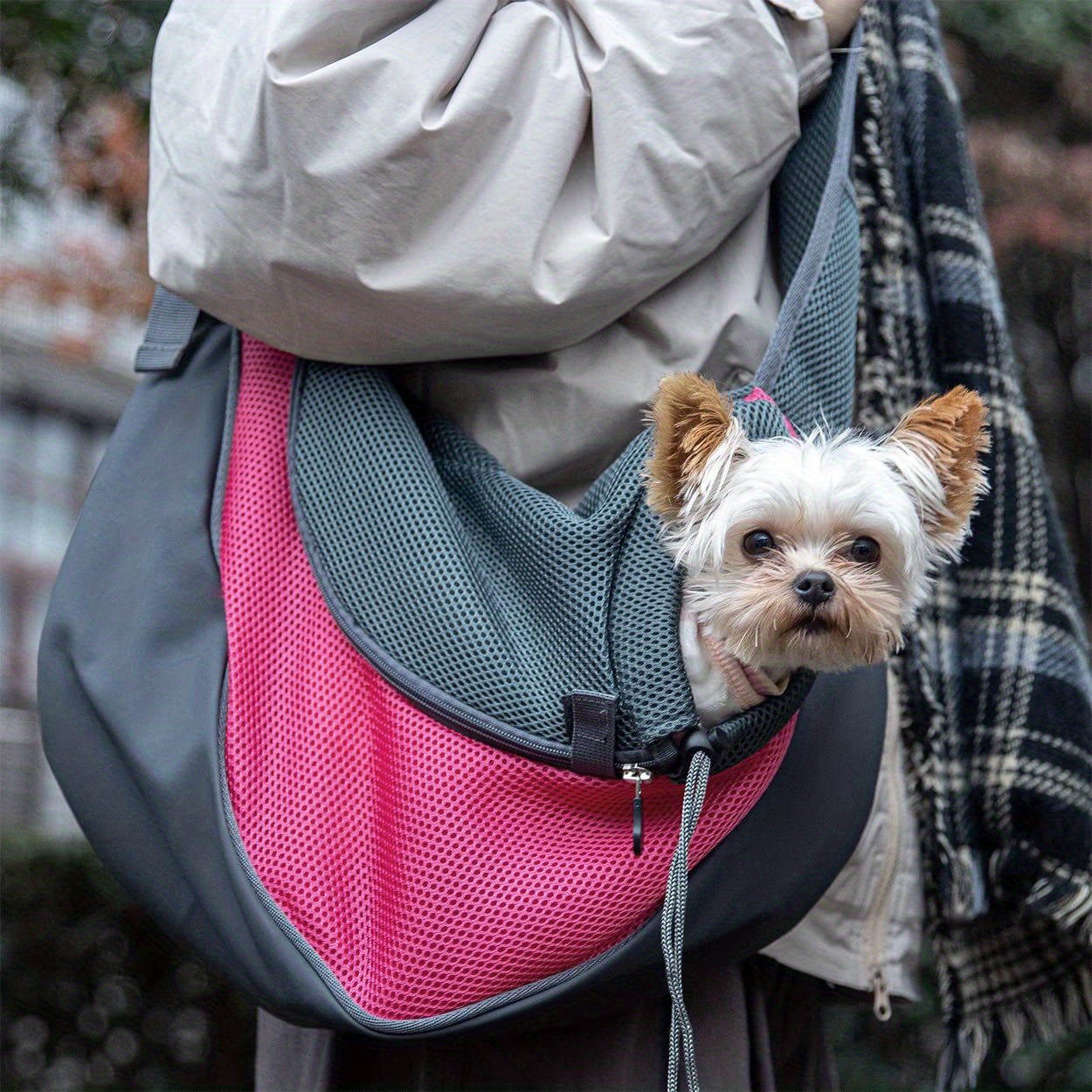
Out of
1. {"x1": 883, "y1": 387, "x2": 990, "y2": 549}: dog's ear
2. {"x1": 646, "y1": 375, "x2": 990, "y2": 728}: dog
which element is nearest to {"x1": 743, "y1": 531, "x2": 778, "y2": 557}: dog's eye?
{"x1": 646, "y1": 375, "x2": 990, "y2": 728}: dog

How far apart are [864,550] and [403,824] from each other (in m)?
0.45

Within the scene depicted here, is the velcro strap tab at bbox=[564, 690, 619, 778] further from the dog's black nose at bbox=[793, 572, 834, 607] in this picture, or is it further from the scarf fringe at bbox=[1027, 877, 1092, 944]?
the scarf fringe at bbox=[1027, 877, 1092, 944]

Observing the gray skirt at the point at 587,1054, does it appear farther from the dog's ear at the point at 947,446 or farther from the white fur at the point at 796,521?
the dog's ear at the point at 947,446

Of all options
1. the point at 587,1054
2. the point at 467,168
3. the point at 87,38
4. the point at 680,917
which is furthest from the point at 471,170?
the point at 87,38

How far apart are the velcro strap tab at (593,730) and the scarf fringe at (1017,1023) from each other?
0.69 metres

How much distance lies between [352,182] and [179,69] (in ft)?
0.72

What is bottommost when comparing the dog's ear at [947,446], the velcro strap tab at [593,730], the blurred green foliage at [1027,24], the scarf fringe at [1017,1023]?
the scarf fringe at [1017,1023]

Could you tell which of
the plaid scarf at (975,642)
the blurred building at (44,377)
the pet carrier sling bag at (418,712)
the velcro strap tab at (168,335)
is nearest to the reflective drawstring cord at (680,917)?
the pet carrier sling bag at (418,712)

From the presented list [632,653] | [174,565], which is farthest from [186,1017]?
[632,653]

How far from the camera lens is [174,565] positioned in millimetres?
1221

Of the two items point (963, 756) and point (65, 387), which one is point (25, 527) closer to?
point (65, 387)

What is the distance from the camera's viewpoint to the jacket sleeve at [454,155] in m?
1.08

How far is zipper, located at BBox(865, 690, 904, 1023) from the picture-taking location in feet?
4.22

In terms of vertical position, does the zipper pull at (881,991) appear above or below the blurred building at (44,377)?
above
